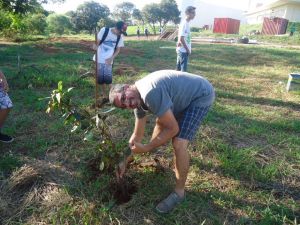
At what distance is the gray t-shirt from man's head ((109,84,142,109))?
0.06 meters

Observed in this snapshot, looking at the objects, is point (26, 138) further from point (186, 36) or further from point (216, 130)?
point (186, 36)

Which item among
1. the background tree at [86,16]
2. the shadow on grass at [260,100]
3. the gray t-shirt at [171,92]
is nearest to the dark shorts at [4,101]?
the gray t-shirt at [171,92]

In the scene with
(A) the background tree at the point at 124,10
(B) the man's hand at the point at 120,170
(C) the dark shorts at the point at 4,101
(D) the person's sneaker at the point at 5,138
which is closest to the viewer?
(B) the man's hand at the point at 120,170

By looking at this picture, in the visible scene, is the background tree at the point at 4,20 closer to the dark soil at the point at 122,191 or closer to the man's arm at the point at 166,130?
the dark soil at the point at 122,191

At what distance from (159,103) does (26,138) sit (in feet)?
7.85

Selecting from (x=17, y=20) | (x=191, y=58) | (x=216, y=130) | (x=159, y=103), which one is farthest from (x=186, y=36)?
(x=17, y=20)

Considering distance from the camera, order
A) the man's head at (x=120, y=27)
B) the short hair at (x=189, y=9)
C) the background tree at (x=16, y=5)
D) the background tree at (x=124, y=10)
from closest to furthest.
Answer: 1. the man's head at (x=120, y=27)
2. the short hair at (x=189, y=9)
3. the background tree at (x=16, y=5)
4. the background tree at (x=124, y=10)

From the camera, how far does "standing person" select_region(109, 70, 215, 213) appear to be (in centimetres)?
230

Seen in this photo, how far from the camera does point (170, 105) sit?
2334 mm

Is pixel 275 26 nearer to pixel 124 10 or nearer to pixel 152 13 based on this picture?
pixel 152 13

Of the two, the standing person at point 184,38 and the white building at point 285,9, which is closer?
the standing person at point 184,38

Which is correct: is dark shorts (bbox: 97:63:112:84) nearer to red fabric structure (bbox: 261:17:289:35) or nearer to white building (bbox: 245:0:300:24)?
red fabric structure (bbox: 261:17:289:35)

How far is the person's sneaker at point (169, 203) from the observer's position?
271 cm

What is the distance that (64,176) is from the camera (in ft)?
10.4
